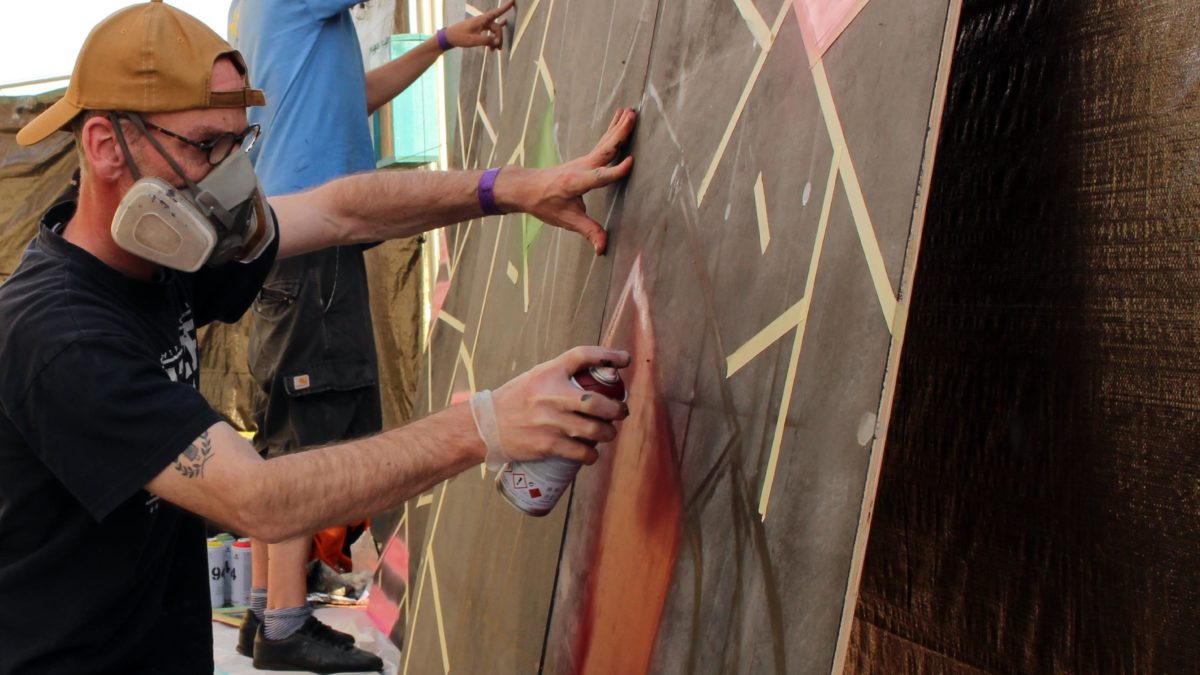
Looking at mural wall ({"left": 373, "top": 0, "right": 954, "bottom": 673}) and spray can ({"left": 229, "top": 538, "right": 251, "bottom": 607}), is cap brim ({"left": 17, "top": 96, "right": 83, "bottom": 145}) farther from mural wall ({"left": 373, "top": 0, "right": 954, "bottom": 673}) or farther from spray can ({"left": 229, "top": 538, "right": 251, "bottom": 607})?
spray can ({"left": 229, "top": 538, "right": 251, "bottom": 607})

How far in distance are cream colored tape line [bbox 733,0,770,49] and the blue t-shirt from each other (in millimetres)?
2315

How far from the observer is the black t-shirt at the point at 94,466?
5.69 feet

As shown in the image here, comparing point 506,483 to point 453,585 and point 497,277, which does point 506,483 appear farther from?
point 497,277

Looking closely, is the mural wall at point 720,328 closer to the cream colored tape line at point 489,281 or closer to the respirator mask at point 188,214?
the cream colored tape line at point 489,281

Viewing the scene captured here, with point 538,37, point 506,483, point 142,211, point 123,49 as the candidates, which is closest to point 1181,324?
point 506,483

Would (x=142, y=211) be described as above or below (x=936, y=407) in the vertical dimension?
above

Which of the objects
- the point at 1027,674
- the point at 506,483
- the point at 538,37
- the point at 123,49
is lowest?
the point at 1027,674

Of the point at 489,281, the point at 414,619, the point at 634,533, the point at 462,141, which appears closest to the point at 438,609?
the point at 414,619

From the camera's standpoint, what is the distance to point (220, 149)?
2.04 metres

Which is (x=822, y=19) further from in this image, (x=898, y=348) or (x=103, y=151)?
(x=103, y=151)

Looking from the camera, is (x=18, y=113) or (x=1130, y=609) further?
(x=18, y=113)

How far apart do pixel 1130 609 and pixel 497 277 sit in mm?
2010

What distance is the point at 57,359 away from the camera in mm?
1745

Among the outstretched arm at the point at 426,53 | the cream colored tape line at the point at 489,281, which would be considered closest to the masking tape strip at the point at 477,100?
the outstretched arm at the point at 426,53
